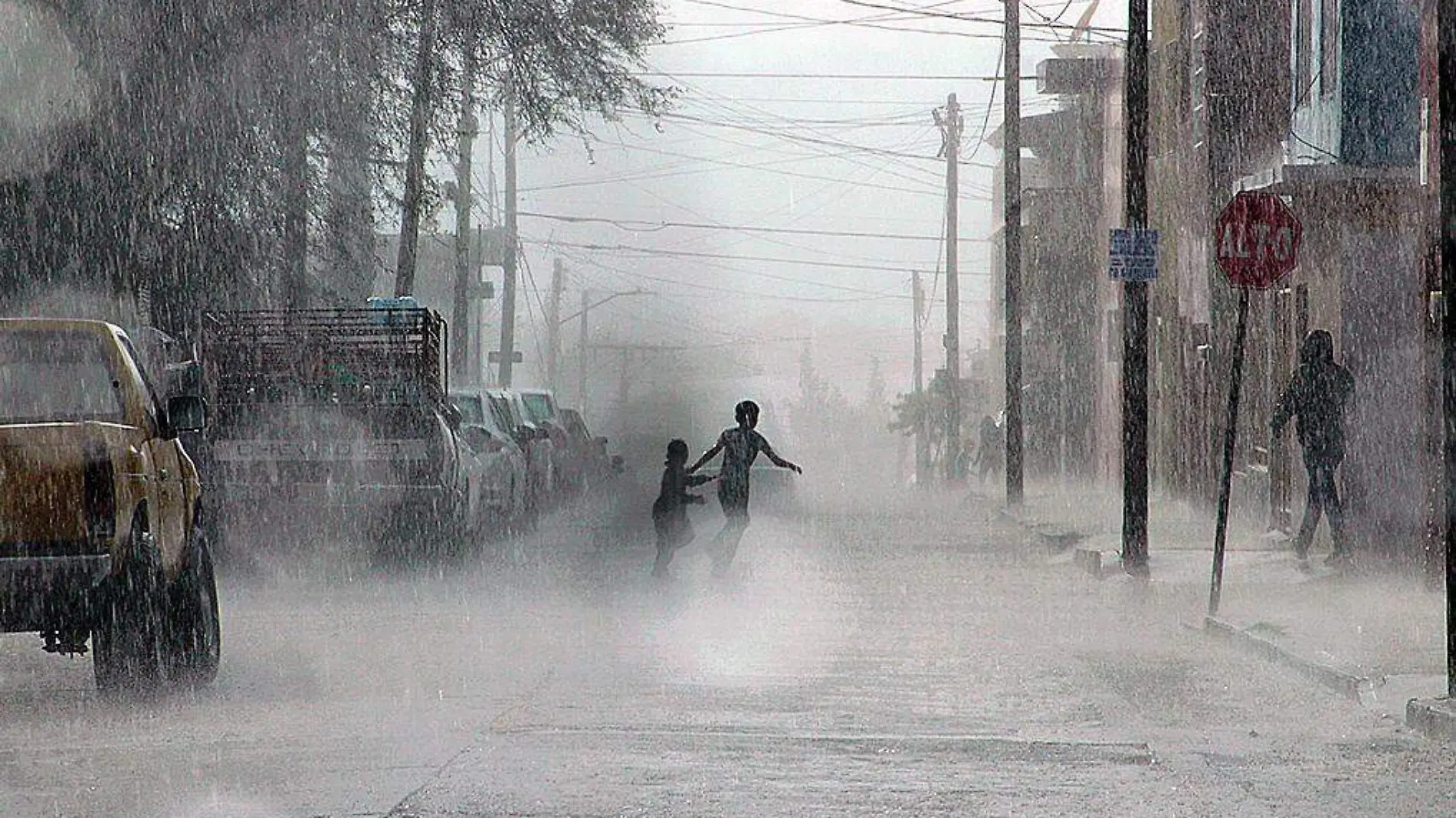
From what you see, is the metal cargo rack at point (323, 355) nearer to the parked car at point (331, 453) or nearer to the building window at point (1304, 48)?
the parked car at point (331, 453)

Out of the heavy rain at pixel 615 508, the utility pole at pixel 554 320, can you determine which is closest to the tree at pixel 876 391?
the utility pole at pixel 554 320

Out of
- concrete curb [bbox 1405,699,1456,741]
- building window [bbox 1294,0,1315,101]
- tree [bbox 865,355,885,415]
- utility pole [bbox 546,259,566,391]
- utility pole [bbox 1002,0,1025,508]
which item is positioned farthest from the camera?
tree [bbox 865,355,885,415]

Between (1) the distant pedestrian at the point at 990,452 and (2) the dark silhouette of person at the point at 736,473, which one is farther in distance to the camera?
(1) the distant pedestrian at the point at 990,452

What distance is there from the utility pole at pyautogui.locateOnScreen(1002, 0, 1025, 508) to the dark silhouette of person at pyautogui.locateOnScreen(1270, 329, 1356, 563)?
1452 centimetres

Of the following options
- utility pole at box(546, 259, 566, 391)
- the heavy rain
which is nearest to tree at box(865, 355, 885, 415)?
utility pole at box(546, 259, 566, 391)

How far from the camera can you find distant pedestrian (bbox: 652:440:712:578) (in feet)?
64.0

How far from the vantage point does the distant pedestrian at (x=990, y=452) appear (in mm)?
55656

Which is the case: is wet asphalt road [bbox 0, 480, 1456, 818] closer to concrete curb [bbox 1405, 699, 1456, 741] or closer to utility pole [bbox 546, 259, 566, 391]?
concrete curb [bbox 1405, 699, 1456, 741]

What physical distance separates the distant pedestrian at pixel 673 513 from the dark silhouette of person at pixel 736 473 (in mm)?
328

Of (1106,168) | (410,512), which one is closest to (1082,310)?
(1106,168)

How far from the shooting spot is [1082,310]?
189ft

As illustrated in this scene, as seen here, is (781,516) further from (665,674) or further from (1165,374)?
(665,674)

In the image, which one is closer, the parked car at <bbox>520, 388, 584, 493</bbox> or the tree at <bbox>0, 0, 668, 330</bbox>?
the tree at <bbox>0, 0, 668, 330</bbox>

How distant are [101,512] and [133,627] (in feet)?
2.53
